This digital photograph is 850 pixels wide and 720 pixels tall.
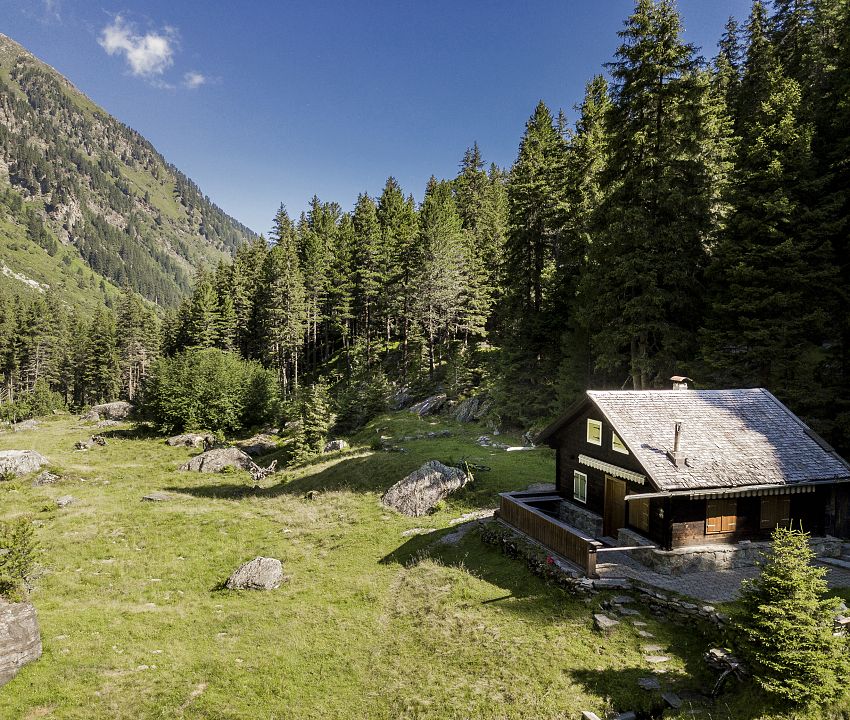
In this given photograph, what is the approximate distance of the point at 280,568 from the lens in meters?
19.6

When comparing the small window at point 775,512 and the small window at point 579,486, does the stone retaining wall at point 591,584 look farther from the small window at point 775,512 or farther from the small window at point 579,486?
the small window at point 775,512

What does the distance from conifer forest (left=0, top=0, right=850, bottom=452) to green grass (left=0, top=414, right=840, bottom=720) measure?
440 inches

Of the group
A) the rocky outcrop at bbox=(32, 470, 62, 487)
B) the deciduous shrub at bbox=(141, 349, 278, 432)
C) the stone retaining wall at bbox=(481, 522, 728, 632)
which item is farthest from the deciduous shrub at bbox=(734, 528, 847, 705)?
the deciduous shrub at bbox=(141, 349, 278, 432)

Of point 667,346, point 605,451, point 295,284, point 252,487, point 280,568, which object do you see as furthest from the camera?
point 295,284

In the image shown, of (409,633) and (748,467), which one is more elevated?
(748,467)

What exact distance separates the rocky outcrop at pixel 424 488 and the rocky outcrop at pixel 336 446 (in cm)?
1466

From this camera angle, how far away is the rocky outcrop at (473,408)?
139 feet

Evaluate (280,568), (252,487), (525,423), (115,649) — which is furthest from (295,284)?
(115,649)

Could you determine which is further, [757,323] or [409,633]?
[757,323]

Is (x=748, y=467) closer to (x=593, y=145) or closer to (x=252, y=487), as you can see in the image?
(x=593, y=145)

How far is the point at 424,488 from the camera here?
84.5 feet

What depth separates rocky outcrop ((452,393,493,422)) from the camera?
42.4 m

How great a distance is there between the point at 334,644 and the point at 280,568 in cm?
627

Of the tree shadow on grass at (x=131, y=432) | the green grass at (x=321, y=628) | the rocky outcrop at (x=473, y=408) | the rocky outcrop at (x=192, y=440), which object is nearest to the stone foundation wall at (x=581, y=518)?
the green grass at (x=321, y=628)
